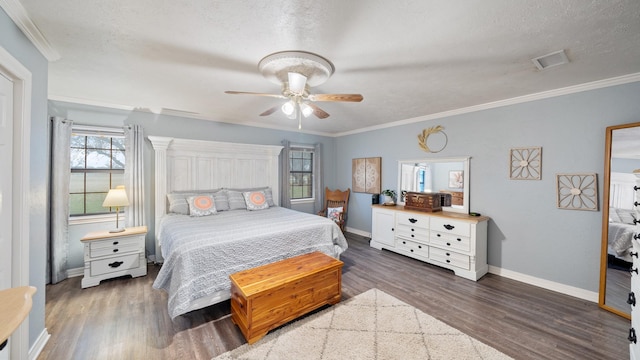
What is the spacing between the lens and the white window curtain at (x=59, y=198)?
2.91 meters

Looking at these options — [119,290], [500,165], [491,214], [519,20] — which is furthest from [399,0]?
[119,290]

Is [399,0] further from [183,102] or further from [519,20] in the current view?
[183,102]

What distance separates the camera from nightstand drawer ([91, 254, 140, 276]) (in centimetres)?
288

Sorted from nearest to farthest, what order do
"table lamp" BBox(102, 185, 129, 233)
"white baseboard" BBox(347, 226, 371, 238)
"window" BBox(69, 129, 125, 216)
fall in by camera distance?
"table lamp" BBox(102, 185, 129, 233)
"window" BBox(69, 129, 125, 216)
"white baseboard" BBox(347, 226, 371, 238)

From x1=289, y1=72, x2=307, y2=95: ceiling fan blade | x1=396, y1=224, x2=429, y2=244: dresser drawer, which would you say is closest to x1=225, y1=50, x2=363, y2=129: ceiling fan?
x1=289, y1=72, x2=307, y2=95: ceiling fan blade

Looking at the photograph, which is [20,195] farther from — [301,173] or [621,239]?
[621,239]

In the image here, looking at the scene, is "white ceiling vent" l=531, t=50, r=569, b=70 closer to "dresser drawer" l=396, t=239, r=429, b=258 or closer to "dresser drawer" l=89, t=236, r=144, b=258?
→ "dresser drawer" l=396, t=239, r=429, b=258

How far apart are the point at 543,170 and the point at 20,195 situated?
4.97m

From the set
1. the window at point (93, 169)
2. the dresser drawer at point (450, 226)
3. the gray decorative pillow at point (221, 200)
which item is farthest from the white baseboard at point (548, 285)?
the window at point (93, 169)

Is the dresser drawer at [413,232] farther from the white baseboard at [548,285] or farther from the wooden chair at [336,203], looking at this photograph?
the wooden chair at [336,203]

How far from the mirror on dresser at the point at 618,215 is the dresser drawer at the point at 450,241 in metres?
1.23

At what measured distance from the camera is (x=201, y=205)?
3.56 meters

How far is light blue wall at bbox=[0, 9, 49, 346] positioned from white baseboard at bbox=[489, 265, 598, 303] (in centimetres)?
488

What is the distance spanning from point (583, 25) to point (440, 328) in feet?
8.32
